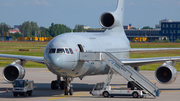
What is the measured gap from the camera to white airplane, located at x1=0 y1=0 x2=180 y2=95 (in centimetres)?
2222

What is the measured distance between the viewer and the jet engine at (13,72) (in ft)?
89.1

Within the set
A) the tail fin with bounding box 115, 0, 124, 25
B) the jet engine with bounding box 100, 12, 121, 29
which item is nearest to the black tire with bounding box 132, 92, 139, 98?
the jet engine with bounding box 100, 12, 121, 29

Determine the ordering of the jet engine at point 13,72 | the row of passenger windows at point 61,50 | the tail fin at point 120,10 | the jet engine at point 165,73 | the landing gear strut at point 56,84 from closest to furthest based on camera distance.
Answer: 1. the row of passenger windows at point 61,50
2. the jet engine at point 165,73
3. the jet engine at point 13,72
4. the landing gear strut at point 56,84
5. the tail fin at point 120,10

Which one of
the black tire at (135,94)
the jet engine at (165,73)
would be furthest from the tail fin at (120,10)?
the black tire at (135,94)

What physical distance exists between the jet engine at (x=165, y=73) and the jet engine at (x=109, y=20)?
30.8 feet

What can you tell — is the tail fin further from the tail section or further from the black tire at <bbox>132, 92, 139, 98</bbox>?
the black tire at <bbox>132, 92, 139, 98</bbox>

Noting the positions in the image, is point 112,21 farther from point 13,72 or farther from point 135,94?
point 135,94

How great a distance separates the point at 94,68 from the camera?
→ 1008 inches

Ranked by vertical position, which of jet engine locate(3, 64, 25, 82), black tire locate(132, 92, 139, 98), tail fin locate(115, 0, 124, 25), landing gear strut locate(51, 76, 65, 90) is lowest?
landing gear strut locate(51, 76, 65, 90)

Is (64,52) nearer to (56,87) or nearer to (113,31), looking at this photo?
(56,87)

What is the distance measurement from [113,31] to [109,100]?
13.5m

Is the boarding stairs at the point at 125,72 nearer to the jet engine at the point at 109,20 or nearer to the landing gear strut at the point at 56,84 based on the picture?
the landing gear strut at the point at 56,84

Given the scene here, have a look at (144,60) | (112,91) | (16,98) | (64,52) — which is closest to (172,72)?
(144,60)

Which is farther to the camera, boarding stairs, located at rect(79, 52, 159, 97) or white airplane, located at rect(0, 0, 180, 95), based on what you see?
boarding stairs, located at rect(79, 52, 159, 97)
